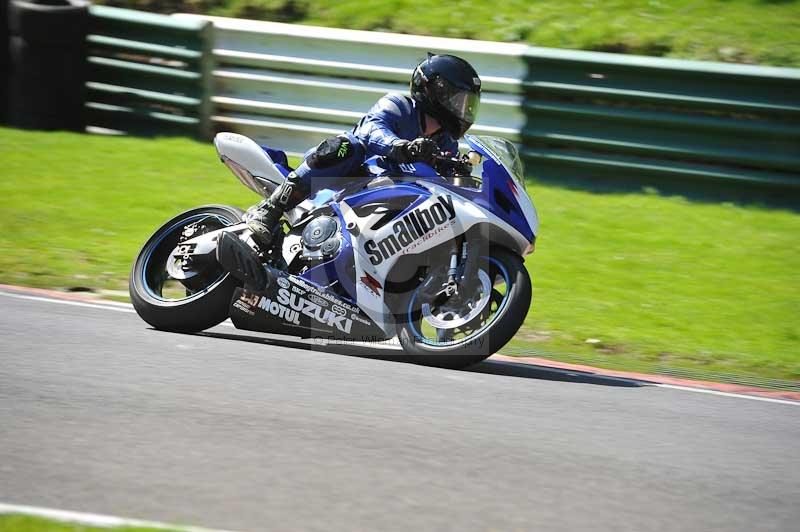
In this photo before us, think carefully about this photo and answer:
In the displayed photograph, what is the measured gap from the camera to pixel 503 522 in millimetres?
4059

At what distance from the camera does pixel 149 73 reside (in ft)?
40.5

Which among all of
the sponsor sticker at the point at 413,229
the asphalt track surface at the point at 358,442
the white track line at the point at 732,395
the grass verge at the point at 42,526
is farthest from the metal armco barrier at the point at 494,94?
the grass verge at the point at 42,526

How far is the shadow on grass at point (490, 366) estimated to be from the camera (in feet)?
21.8

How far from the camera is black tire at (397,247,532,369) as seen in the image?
243 inches

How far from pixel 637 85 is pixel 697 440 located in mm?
6101

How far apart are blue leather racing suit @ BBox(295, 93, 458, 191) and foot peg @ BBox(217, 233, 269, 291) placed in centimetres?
52

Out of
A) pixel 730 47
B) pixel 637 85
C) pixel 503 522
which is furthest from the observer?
pixel 730 47

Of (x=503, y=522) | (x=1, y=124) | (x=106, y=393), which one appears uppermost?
(x=503, y=522)

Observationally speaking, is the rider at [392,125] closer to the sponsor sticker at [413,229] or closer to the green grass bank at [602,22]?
the sponsor sticker at [413,229]

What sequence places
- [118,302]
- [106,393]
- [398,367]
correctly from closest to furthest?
[106,393] → [398,367] → [118,302]

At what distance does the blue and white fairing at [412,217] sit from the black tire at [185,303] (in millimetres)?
536

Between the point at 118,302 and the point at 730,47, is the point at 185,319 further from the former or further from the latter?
the point at 730,47

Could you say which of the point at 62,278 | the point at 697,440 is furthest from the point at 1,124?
the point at 697,440

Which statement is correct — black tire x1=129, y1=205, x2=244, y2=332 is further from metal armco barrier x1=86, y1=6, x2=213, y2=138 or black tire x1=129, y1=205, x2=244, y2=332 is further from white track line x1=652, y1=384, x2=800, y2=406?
metal armco barrier x1=86, y1=6, x2=213, y2=138
